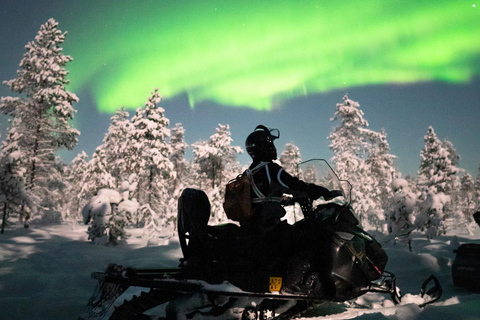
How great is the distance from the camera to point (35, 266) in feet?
22.9

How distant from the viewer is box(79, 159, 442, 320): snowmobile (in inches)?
104

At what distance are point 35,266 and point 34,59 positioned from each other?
18907 mm

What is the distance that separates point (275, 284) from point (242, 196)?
3.16 feet

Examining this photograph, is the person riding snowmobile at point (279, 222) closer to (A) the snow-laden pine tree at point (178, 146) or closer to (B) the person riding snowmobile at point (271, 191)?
(B) the person riding snowmobile at point (271, 191)

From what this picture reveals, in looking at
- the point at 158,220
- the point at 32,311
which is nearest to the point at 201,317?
the point at 32,311

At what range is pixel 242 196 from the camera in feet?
11.0

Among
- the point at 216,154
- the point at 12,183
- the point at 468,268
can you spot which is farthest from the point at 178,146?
the point at 468,268

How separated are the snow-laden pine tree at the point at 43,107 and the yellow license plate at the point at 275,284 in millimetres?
21545

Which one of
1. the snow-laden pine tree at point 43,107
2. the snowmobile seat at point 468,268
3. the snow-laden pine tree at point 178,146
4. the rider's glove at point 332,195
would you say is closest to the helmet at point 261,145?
the rider's glove at point 332,195

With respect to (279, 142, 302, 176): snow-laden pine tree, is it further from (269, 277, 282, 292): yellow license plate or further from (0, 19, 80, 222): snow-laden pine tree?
(269, 277, 282, 292): yellow license plate

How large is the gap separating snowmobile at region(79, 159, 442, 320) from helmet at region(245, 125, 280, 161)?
89cm

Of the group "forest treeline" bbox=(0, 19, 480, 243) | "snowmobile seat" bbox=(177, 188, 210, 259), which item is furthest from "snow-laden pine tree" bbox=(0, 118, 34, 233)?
"snowmobile seat" bbox=(177, 188, 210, 259)

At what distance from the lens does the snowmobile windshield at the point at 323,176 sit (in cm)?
391

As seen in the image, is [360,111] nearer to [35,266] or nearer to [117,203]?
[117,203]
